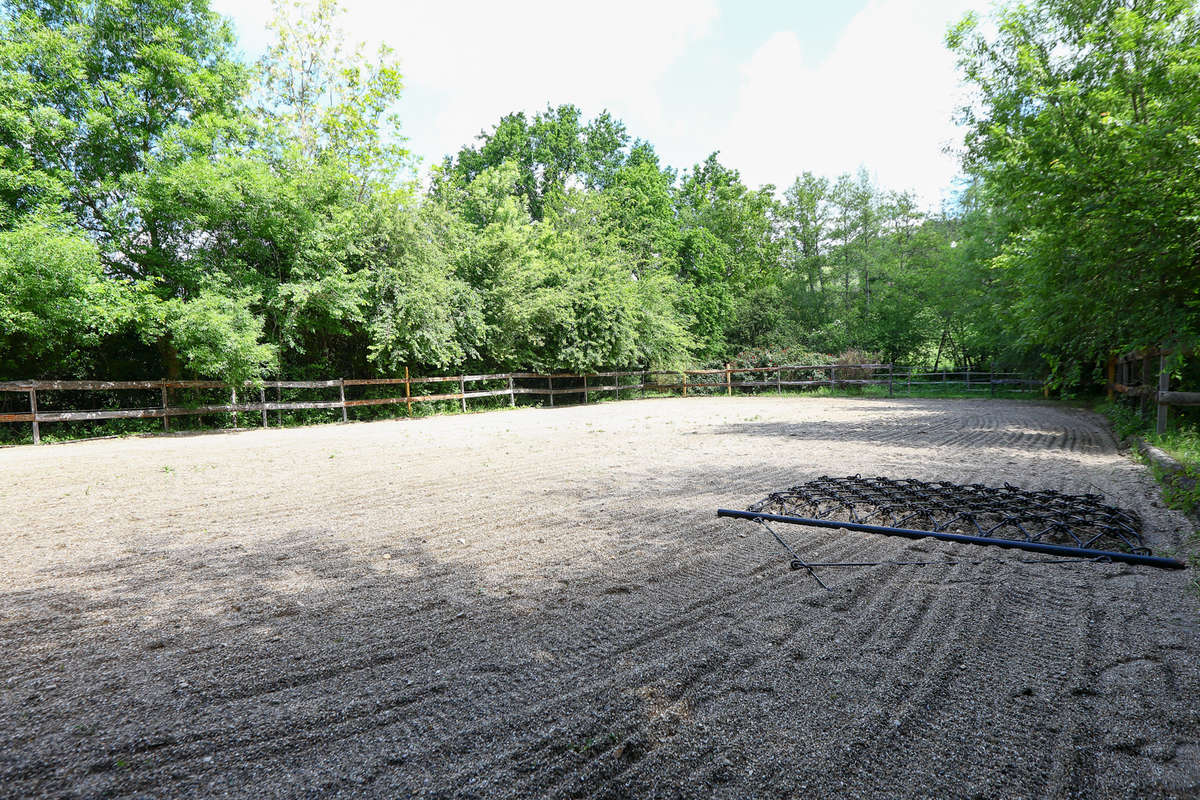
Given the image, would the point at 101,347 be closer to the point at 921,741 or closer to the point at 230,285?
the point at 230,285

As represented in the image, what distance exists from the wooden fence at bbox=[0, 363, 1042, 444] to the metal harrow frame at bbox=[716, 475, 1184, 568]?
13.1 m

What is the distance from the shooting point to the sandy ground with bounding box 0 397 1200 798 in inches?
66.4

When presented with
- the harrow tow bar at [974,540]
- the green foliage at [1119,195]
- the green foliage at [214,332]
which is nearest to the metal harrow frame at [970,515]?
Result: the harrow tow bar at [974,540]

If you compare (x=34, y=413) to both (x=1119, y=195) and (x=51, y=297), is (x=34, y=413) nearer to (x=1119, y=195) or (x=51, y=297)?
(x=51, y=297)

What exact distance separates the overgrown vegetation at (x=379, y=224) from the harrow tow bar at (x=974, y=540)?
15.0 feet

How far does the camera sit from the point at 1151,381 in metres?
9.00

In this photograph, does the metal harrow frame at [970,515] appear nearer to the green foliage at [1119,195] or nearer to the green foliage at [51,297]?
the green foliage at [1119,195]

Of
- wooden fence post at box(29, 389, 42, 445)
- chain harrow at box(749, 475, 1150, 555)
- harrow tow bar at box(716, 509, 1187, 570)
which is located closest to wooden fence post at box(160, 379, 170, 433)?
wooden fence post at box(29, 389, 42, 445)

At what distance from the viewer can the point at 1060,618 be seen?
8.57 feet

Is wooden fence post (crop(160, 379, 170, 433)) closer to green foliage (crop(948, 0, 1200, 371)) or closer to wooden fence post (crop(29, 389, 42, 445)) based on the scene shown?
wooden fence post (crop(29, 389, 42, 445))

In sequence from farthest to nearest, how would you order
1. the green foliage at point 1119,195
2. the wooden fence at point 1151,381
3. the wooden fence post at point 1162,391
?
the wooden fence post at point 1162,391 → the wooden fence at point 1151,381 → the green foliage at point 1119,195

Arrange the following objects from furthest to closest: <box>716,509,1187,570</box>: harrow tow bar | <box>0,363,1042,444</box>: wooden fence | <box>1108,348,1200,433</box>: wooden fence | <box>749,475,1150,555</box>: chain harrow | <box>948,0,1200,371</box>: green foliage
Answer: <box>0,363,1042,444</box>: wooden fence < <box>1108,348,1200,433</box>: wooden fence < <box>948,0,1200,371</box>: green foliage < <box>749,475,1150,555</box>: chain harrow < <box>716,509,1187,570</box>: harrow tow bar

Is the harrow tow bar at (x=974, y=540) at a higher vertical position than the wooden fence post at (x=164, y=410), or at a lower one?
lower

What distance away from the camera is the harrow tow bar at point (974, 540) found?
327 centimetres
